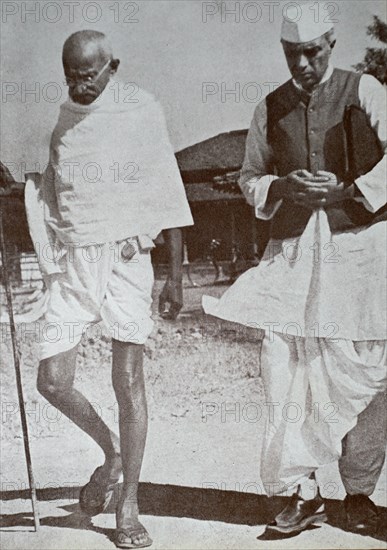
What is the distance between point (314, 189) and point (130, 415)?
1.41m

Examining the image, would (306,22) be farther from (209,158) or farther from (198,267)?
(198,267)

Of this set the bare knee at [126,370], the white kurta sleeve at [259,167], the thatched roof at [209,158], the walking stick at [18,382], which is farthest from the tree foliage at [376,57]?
the walking stick at [18,382]

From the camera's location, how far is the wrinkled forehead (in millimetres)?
4191

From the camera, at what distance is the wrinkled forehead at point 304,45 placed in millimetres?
4191

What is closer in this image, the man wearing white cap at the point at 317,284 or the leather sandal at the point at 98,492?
the man wearing white cap at the point at 317,284

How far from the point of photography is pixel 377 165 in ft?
13.6

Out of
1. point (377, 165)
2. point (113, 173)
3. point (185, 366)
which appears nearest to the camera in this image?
point (377, 165)

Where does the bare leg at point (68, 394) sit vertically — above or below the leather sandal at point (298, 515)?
above

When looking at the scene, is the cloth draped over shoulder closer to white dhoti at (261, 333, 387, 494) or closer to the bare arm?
the bare arm

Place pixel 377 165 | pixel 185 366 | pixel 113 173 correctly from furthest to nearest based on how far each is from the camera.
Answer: pixel 185 366 → pixel 113 173 → pixel 377 165

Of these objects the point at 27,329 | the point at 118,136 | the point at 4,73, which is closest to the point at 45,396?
the point at 27,329

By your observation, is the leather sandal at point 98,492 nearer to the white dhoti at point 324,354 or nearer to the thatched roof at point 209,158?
the white dhoti at point 324,354

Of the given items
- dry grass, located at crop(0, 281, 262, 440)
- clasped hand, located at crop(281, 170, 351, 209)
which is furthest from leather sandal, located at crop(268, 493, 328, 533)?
clasped hand, located at crop(281, 170, 351, 209)

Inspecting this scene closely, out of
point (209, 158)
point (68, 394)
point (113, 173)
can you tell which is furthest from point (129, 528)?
point (209, 158)
